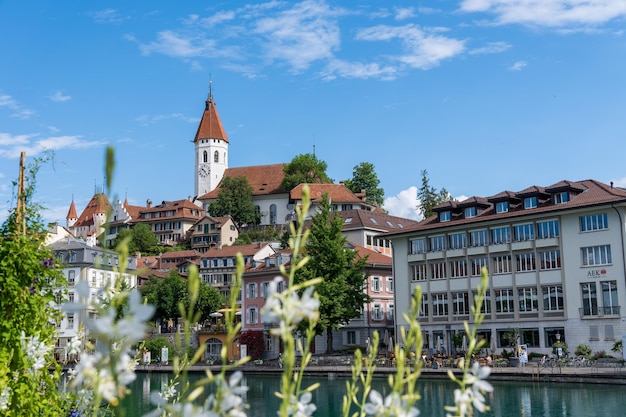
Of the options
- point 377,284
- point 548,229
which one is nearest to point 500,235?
point 548,229

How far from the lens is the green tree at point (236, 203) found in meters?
134

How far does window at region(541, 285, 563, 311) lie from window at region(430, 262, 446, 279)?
9199 mm

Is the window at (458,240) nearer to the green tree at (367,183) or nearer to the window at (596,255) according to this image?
the window at (596,255)

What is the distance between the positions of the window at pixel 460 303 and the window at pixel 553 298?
6709 mm

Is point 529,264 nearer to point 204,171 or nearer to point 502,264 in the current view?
point 502,264

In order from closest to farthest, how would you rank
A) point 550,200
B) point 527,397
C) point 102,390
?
1. point 102,390
2. point 527,397
3. point 550,200

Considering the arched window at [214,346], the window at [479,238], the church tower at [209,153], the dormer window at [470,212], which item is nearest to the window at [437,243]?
the dormer window at [470,212]

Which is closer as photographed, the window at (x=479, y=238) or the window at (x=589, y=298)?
the window at (x=589, y=298)

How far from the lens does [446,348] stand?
60.6m

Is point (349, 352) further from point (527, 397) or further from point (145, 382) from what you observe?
point (527, 397)

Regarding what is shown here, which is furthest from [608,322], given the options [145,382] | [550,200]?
[145,382]

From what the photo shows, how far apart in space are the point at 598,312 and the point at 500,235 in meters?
9.95

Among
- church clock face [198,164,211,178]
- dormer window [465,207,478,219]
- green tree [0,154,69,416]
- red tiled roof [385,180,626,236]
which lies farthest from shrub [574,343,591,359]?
church clock face [198,164,211,178]

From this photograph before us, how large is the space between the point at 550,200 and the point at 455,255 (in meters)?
8.85
